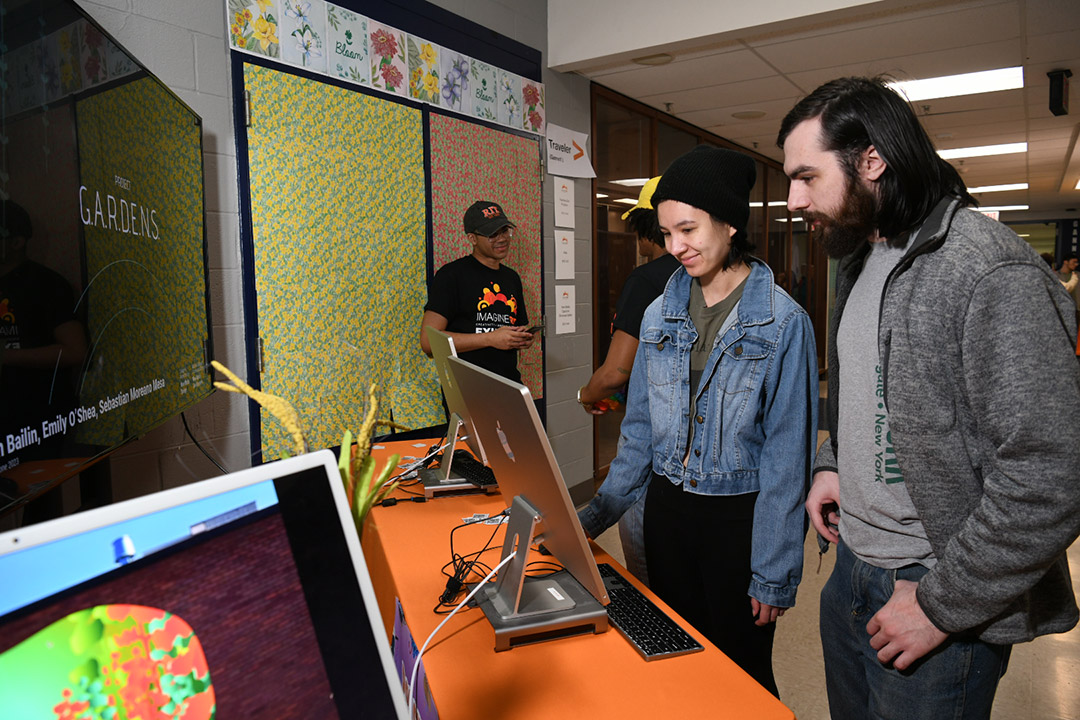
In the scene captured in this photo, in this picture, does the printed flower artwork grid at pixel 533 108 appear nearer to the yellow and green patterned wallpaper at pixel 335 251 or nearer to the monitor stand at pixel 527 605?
the yellow and green patterned wallpaper at pixel 335 251

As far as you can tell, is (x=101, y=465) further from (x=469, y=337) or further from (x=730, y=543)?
(x=730, y=543)

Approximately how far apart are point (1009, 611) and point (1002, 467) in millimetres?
254

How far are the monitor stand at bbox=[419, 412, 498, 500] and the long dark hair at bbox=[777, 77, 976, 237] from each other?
1163 millimetres

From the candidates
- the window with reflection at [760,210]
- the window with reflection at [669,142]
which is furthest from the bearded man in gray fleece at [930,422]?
the window with reflection at [760,210]

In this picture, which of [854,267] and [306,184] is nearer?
[854,267]

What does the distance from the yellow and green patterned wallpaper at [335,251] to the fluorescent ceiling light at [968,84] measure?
3.40 metres

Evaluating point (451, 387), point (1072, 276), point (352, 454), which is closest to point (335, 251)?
point (451, 387)

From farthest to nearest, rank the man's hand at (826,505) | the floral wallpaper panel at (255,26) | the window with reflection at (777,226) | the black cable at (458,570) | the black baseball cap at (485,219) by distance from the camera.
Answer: the window with reflection at (777,226) → the black baseball cap at (485,219) → the floral wallpaper panel at (255,26) → the man's hand at (826,505) → the black cable at (458,570)

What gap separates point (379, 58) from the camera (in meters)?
2.82

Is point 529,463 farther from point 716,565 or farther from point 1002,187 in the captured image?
point 1002,187

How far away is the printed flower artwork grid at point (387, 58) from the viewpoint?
280 centimetres

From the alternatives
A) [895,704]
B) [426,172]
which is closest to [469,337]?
[426,172]

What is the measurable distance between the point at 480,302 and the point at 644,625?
2091 mm

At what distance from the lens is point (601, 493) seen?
Answer: 157cm
